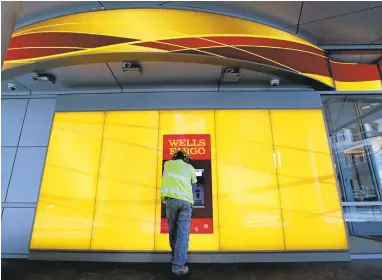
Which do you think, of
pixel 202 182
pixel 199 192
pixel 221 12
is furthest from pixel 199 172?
pixel 221 12

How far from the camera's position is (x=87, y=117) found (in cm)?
444

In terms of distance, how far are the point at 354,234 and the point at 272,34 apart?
3.37 meters

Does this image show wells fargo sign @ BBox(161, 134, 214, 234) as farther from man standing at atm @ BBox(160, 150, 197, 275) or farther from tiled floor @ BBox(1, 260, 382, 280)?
man standing at atm @ BBox(160, 150, 197, 275)

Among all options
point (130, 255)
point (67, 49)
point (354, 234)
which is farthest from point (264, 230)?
point (67, 49)

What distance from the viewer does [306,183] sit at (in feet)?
13.2

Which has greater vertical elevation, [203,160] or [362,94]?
[362,94]

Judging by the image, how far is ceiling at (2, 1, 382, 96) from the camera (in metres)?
3.65

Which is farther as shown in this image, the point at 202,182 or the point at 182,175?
the point at 202,182

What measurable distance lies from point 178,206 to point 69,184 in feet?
6.98

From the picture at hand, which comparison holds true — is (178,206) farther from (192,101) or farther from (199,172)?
(192,101)

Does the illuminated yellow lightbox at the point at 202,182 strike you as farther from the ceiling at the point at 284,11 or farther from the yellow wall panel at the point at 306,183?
the ceiling at the point at 284,11

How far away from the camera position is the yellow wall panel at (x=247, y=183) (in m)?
3.81

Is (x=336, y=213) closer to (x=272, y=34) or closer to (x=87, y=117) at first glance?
(x=272, y=34)

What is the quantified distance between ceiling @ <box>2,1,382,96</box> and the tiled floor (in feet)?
9.64
